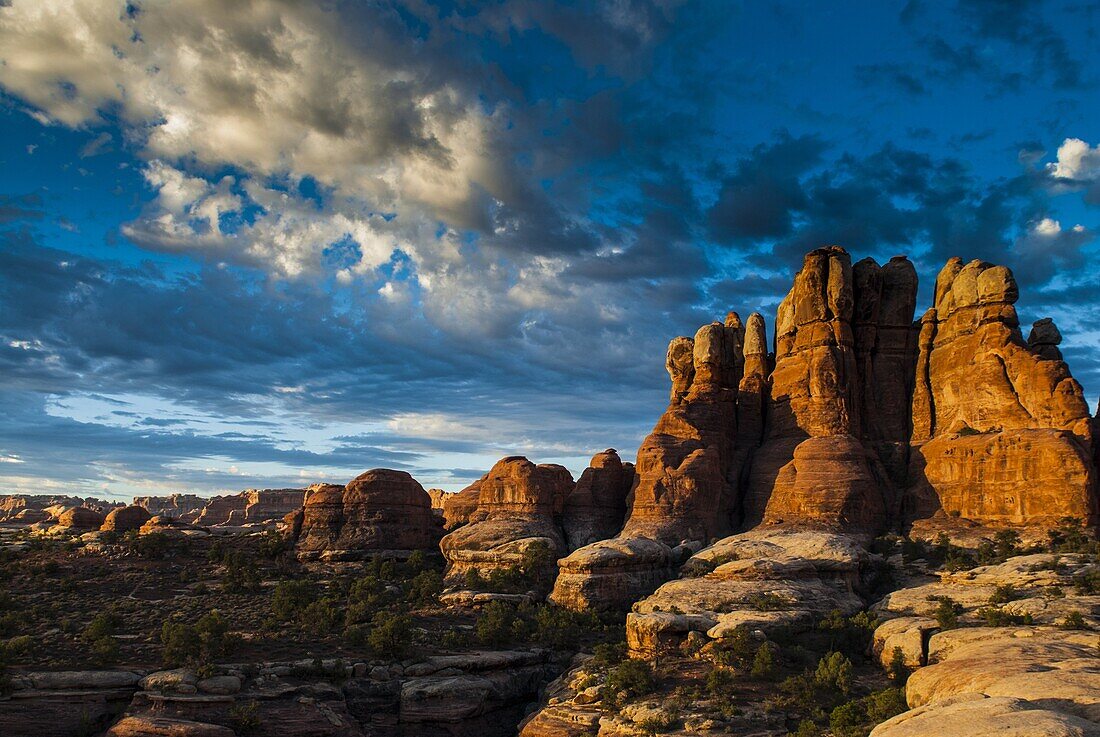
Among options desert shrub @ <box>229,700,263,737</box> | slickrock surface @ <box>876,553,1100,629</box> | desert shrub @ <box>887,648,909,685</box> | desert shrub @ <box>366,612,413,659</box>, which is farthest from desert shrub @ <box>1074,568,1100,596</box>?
desert shrub @ <box>229,700,263,737</box>

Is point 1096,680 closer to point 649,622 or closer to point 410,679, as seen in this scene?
point 649,622

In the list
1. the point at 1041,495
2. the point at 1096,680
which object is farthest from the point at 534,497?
the point at 1096,680

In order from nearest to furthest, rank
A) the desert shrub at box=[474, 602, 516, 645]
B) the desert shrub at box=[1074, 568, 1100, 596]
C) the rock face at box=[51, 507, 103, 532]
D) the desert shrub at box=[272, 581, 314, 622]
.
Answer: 1. the desert shrub at box=[1074, 568, 1100, 596]
2. the desert shrub at box=[474, 602, 516, 645]
3. the desert shrub at box=[272, 581, 314, 622]
4. the rock face at box=[51, 507, 103, 532]

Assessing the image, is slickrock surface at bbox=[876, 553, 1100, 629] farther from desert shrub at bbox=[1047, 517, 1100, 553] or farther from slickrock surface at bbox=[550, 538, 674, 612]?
slickrock surface at bbox=[550, 538, 674, 612]

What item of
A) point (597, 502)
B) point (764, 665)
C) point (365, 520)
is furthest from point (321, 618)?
point (764, 665)

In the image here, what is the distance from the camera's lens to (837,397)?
71.8m

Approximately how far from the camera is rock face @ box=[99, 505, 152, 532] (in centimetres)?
8206

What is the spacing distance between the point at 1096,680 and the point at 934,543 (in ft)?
114

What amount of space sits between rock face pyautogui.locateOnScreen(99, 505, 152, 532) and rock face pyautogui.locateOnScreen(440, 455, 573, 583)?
39.6 m

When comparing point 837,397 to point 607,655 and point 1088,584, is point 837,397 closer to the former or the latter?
point 1088,584

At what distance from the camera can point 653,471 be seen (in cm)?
7194

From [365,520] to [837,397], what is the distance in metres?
49.8

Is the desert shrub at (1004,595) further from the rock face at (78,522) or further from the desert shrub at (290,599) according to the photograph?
the rock face at (78,522)

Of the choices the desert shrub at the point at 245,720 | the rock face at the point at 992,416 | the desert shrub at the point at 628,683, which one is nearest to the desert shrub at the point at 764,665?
the desert shrub at the point at 628,683
